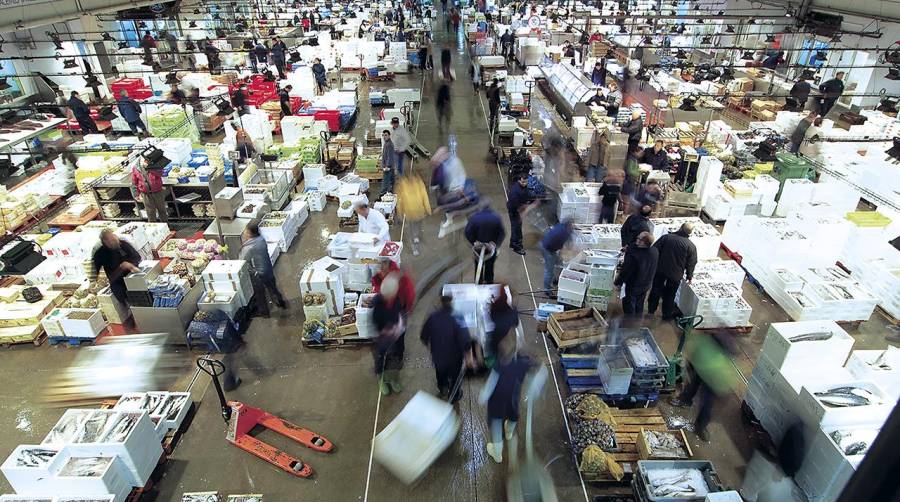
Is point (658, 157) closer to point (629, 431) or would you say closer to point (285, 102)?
point (629, 431)

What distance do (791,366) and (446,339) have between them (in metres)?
3.90

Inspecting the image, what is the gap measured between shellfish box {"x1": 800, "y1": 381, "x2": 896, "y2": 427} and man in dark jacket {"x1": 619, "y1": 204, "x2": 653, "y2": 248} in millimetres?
3020

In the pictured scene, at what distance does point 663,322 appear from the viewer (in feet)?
25.8

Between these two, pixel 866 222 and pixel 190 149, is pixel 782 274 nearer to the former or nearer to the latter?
pixel 866 222

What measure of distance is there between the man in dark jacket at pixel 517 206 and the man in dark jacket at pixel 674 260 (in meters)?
2.41

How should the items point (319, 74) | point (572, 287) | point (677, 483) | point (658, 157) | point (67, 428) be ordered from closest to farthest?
1. point (677, 483)
2. point (67, 428)
3. point (572, 287)
4. point (658, 157)
5. point (319, 74)

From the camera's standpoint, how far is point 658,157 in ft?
36.8

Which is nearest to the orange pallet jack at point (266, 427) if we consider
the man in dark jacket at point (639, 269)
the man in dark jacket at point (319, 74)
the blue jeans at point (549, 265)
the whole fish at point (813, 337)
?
the blue jeans at point (549, 265)

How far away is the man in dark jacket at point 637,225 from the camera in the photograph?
7.61 m

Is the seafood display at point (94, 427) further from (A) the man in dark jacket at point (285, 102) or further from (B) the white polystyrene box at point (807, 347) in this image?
(A) the man in dark jacket at point (285, 102)

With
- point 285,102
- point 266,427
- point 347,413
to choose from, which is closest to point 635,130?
point 347,413

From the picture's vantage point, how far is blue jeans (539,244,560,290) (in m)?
8.16

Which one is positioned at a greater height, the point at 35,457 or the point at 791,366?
the point at 791,366

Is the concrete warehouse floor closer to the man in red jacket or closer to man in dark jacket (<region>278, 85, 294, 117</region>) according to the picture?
the man in red jacket
